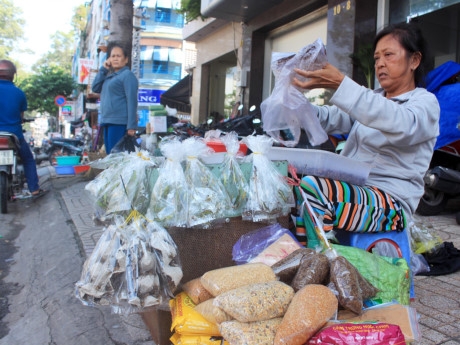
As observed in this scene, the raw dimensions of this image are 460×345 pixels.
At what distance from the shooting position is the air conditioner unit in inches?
304

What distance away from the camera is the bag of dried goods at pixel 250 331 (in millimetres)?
1176

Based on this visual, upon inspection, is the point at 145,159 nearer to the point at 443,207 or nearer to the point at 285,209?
the point at 285,209

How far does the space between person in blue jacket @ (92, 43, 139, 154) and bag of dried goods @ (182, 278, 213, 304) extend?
353 cm

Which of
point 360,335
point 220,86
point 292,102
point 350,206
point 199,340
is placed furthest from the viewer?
point 220,86

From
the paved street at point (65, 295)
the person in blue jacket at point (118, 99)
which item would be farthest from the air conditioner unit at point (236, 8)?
the paved street at point (65, 295)

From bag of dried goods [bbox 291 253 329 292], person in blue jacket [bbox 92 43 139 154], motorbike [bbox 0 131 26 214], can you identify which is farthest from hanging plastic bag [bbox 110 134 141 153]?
bag of dried goods [bbox 291 253 329 292]

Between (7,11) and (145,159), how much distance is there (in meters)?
55.1

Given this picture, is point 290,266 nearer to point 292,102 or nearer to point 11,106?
point 292,102

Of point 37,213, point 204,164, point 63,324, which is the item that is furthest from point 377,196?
point 37,213

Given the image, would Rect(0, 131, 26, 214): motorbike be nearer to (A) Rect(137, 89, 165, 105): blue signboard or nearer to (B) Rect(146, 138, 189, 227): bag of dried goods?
(B) Rect(146, 138, 189, 227): bag of dried goods

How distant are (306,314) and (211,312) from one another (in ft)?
1.12

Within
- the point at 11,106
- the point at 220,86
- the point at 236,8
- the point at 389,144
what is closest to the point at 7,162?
the point at 11,106

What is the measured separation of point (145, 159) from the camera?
175 centimetres

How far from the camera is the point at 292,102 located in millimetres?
1979
